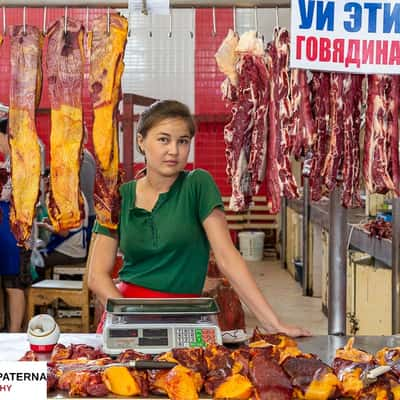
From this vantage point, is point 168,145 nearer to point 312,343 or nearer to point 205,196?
point 205,196

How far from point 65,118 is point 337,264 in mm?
1334

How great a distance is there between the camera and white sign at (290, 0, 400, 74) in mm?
2770

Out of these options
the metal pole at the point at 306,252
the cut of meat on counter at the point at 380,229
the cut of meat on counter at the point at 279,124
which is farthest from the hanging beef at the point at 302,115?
the metal pole at the point at 306,252

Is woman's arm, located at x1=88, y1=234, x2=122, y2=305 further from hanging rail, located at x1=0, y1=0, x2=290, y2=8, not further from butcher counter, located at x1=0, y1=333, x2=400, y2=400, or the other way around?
hanging rail, located at x1=0, y1=0, x2=290, y2=8

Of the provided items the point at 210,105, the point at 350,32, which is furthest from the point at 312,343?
the point at 210,105

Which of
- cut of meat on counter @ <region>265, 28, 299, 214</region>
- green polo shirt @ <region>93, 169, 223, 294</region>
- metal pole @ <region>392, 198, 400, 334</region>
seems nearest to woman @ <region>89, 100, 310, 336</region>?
green polo shirt @ <region>93, 169, 223, 294</region>

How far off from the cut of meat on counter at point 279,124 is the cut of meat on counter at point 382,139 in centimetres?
33

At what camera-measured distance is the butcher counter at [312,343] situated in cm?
268

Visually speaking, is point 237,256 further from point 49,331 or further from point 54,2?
point 54,2

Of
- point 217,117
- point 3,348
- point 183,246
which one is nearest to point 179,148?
point 183,246

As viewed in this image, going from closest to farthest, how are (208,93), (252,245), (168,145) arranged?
(168,145), (208,93), (252,245)

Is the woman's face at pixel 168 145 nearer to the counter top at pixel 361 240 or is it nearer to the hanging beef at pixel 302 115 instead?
the hanging beef at pixel 302 115

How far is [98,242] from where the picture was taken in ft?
11.2

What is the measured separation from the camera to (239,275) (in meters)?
3.12
